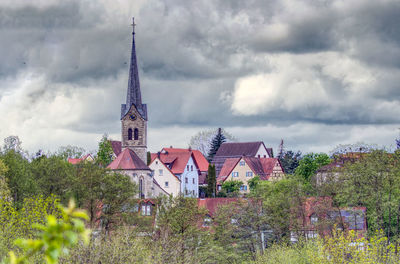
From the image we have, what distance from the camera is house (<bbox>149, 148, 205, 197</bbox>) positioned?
120 m

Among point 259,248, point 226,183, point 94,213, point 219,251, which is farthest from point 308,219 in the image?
point 226,183

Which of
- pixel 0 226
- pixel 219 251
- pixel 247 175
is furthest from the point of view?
pixel 247 175

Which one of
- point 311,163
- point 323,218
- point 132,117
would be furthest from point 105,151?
point 323,218

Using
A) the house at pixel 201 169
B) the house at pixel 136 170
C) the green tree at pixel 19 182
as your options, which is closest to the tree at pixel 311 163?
the house at pixel 136 170

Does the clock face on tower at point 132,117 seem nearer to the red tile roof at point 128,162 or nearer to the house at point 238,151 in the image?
the red tile roof at point 128,162

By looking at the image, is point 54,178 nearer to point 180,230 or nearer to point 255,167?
point 180,230

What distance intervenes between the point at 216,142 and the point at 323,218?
96.9m

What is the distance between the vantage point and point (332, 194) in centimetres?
6650

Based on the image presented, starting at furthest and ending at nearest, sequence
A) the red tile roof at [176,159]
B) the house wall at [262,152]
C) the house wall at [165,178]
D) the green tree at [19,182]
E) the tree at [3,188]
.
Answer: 1. the house wall at [262,152]
2. the red tile roof at [176,159]
3. the house wall at [165,178]
4. the green tree at [19,182]
5. the tree at [3,188]

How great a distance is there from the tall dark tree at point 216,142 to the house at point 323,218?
3621 inches

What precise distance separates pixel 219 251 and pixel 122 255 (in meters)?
17.0

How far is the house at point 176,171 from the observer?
11969 centimetres

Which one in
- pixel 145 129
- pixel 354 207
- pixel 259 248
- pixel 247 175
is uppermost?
pixel 145 129

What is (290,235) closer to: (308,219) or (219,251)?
(308,219)
